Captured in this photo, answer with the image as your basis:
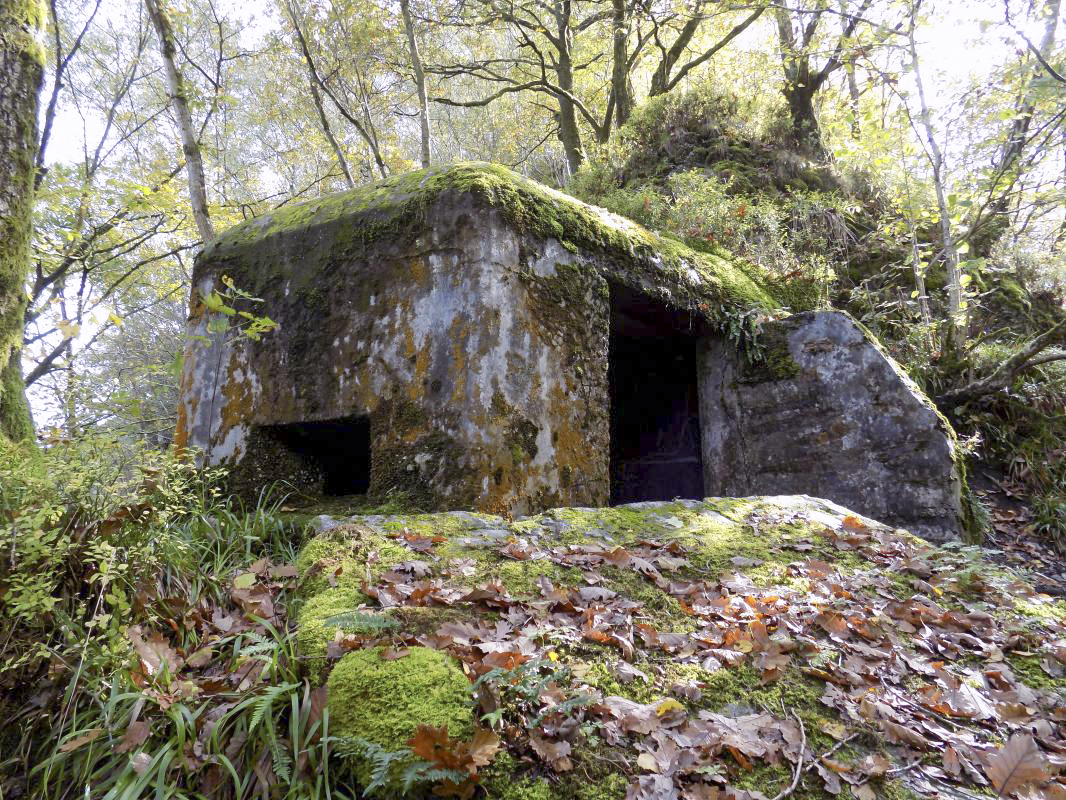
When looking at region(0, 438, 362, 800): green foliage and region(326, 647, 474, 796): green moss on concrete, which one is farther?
region(0, 438, 362, 800): green foliage

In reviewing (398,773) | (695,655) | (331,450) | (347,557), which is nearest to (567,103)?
(331,450)

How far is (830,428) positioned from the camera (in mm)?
4844

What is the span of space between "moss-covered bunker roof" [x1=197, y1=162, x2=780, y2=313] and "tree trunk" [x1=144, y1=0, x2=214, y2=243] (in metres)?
2.16

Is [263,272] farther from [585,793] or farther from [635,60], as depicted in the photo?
[635,60]

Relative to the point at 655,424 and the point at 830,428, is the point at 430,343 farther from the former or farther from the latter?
the point at 655,424

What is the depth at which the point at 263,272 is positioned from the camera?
4121 mm

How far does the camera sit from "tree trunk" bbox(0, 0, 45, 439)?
3.01 metres

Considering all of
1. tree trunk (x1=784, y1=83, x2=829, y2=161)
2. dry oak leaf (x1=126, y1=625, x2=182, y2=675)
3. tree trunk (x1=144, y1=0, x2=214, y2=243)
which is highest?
tree trunk (x1=784, y1=83, x2=829, y2=161)

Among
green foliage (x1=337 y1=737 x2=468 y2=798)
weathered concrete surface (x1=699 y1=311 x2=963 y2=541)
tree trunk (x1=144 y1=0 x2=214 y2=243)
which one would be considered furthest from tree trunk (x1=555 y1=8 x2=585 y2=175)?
green foliage (x1=337 y1=737 x2=468 y2=798)

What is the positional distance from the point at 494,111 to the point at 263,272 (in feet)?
53.2

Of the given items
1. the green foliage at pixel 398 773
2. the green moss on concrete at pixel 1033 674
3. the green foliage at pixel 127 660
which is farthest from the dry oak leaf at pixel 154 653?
the green moss on concrete at pixel 1033 674

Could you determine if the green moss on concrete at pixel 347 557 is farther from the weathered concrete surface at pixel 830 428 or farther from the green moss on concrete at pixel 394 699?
the weathered concrete surface at pixel 830 428

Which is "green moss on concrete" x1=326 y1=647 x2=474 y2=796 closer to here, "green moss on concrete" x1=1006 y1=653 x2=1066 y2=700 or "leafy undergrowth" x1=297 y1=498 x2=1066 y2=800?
"leafy undergrowth" x1=297 y1=498 x2=1066 y2=800

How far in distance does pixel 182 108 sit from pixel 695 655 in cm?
691
